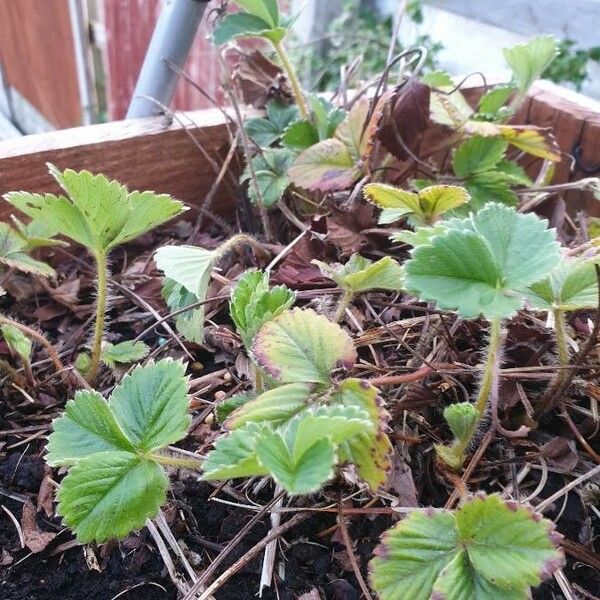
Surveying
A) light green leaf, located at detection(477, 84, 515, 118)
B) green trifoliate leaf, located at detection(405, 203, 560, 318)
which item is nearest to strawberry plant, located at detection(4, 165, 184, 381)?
green trifoliate leaf, located at detection(405, 203, 560, 318)

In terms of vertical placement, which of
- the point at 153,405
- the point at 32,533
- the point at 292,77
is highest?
the point at 292,77

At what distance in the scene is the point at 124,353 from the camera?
1.83 ft

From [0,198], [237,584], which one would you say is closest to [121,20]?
[0,198]

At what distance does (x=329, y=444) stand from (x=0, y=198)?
0.53m

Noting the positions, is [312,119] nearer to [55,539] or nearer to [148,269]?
[148,269]

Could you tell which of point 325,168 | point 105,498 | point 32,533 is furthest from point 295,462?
point 325,168

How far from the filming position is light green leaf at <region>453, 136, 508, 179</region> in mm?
672

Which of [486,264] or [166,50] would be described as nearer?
[486,264]

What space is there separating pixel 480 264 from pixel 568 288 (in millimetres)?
88

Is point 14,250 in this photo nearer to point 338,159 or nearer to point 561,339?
point 338,159

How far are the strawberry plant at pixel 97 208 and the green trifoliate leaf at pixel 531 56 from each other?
45 cm

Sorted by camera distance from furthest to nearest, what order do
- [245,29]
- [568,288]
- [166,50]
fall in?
[166,50] → [245,29] → [568,288]

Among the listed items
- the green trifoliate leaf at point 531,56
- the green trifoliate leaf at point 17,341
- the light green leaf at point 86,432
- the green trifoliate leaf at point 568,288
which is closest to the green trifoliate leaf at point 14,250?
the green trifoliate leaf at point 17,341

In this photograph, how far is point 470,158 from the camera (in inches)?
27.0
